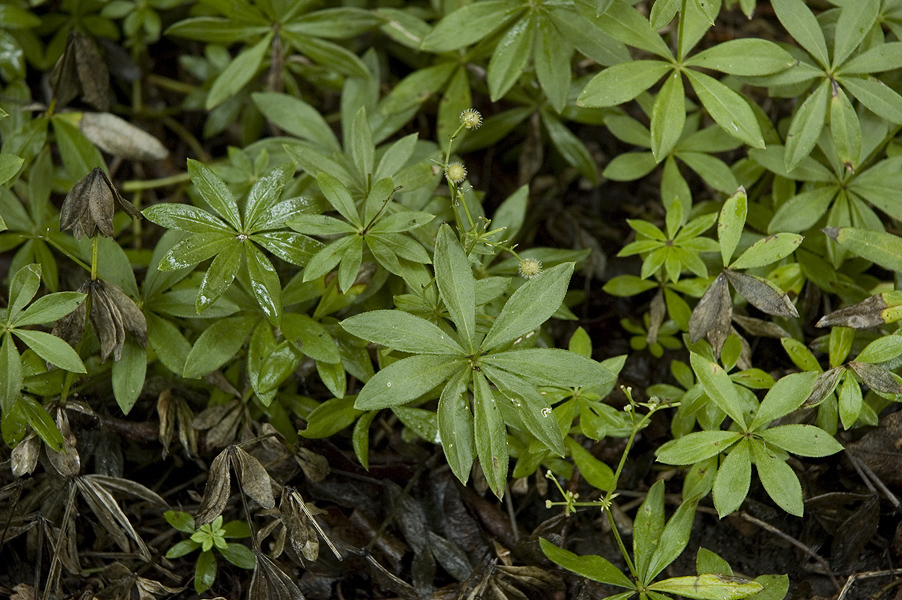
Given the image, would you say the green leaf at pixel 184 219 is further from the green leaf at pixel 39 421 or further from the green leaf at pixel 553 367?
the green leaf at pixel 553 367

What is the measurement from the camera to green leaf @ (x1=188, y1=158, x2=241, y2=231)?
6.89ft

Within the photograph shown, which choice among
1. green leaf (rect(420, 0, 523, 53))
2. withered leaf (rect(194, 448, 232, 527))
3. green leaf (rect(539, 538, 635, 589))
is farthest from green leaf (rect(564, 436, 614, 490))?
green leaf (rect(420, 0, 523, 53))

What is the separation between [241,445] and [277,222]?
72cm

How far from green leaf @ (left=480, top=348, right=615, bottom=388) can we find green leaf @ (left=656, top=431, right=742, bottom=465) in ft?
1.07

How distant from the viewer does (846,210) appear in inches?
95.2

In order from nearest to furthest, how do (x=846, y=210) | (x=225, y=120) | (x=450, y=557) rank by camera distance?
(x=450, y=557)
(x=846, y=210)
(x=225, y=120)

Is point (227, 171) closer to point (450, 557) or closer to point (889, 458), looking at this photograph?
point (450, 557)

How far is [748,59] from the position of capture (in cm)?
228

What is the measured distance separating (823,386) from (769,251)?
1.48ft

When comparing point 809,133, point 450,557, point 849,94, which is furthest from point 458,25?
point 450,557

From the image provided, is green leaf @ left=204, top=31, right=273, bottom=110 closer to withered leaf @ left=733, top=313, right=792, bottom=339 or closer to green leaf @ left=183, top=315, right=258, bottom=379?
green leaf @ left=183, top=315, right=258, bottom=379

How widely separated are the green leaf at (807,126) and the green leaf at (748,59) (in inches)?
Answer: 6.0

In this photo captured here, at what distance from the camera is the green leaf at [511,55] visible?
2.54m

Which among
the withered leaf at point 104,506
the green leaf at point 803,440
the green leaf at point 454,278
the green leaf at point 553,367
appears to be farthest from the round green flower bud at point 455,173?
the withered leaf at point 104,506
